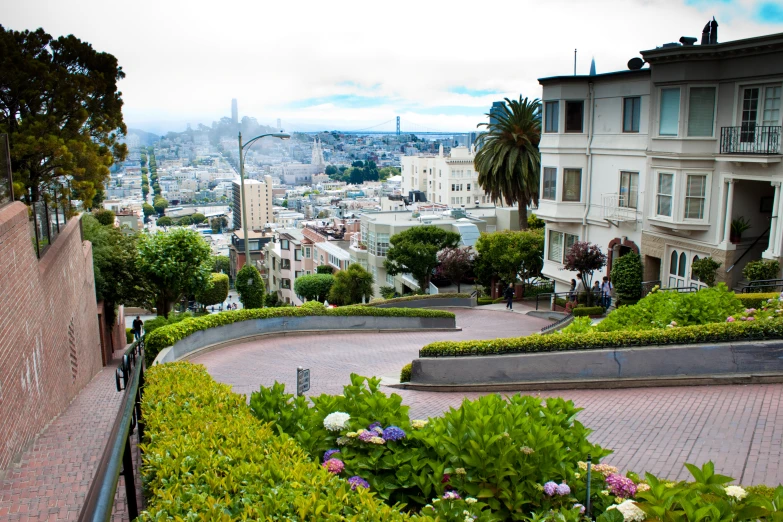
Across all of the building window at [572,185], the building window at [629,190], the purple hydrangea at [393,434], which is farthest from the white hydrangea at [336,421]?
the building window at [572,185]

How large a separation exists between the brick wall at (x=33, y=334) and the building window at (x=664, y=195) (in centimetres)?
1984

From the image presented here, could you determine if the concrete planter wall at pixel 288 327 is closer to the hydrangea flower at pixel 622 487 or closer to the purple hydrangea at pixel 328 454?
the purple hydrangea at pixel 328 454

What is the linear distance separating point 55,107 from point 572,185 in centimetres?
2065

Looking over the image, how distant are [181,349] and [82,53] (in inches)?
513

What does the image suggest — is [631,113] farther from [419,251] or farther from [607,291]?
[419,251]

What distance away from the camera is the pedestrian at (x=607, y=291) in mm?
28109

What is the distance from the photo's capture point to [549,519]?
18.0 feet

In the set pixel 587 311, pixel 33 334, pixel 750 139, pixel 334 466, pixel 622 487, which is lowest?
pixel 587 311

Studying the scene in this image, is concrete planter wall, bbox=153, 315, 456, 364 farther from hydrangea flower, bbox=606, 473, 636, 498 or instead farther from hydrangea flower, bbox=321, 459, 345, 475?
hydrangea flower, bbox=606, 473, 636, 498

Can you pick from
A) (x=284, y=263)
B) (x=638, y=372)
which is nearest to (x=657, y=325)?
(x=638, y=372)

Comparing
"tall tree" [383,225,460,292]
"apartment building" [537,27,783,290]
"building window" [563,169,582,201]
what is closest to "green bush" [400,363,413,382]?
"apartment building" [537,27,783,290]

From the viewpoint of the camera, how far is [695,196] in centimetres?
2448

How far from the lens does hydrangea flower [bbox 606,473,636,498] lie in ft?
19.7

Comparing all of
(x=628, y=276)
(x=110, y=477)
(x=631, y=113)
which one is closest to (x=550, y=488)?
(x=110, y=477)
